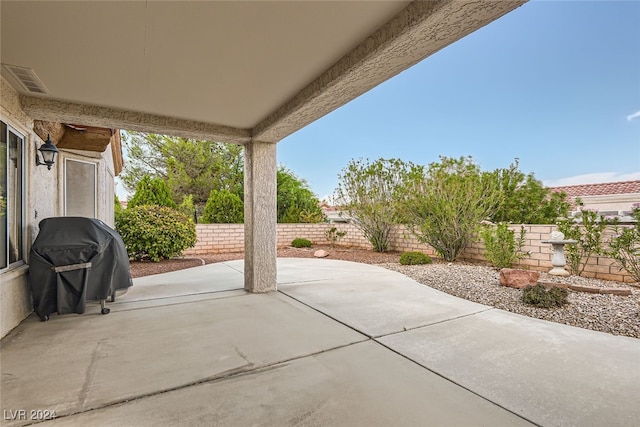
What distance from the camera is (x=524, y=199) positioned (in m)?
8.52

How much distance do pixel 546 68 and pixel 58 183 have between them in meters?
15.5

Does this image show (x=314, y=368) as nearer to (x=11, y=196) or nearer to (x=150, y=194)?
(x=11, y=196)

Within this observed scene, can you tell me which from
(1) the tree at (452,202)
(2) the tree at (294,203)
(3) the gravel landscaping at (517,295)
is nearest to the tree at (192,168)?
(2) the tree at (294,203)

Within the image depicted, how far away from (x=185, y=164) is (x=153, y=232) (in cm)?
851

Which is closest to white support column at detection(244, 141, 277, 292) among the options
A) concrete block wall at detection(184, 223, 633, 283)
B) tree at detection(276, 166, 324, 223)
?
concrete block wall at detection(184, 223, 633, 283)

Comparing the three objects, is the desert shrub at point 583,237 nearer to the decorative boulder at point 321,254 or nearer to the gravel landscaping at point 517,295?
the gravel landscaping at point 517,295

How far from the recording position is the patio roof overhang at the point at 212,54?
213 centimetres

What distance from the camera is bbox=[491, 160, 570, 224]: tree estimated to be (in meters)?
8.14

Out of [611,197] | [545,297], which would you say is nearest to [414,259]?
[545,297]

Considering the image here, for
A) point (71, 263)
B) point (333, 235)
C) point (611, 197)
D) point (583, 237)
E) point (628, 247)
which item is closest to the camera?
point (71, 263)

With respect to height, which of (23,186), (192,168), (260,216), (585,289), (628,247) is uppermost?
(192,168)

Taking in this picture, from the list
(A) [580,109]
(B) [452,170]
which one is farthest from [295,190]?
(A) [580,109]

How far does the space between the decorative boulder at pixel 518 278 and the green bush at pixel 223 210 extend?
8897mm

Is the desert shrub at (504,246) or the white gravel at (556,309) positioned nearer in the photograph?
the white gravel at (556,309)
